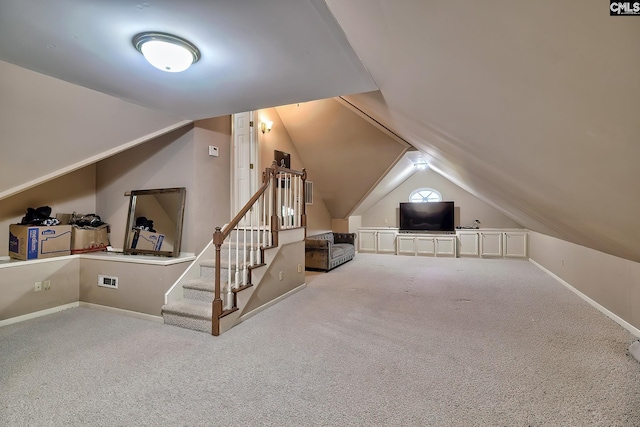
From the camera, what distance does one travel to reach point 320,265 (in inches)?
235

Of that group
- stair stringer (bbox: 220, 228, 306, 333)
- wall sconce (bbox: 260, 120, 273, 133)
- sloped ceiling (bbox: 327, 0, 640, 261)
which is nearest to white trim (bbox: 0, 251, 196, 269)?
stair stringer (bbox: 220, 228, 306, 333)

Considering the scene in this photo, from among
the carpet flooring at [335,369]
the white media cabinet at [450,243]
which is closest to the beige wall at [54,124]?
the carpet flooring at [335,369]

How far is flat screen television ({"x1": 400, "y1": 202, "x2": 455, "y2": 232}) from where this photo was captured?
25.9 ft

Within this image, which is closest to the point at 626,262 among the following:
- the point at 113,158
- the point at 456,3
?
the point at 456,3

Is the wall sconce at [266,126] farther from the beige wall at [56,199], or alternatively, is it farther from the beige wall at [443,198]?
the beige wall at [443,198]

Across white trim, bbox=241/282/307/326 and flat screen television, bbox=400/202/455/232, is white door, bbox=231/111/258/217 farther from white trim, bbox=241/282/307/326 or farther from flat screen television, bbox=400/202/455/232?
flat screen television, bbox=400/202/455/232

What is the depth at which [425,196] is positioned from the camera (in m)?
8.35

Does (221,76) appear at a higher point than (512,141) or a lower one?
higher

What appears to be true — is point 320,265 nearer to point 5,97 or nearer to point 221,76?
point 221,76

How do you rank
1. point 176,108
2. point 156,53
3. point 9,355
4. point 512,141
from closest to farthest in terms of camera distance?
point 512,141, point 156,53, point 9,355, point 176,108

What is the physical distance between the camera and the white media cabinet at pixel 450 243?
729 centimetres

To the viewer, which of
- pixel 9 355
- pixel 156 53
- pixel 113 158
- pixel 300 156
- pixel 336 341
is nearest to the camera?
pixel 156 53

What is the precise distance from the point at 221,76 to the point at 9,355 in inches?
121

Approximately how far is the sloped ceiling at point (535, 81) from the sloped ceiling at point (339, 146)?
3468 mm
